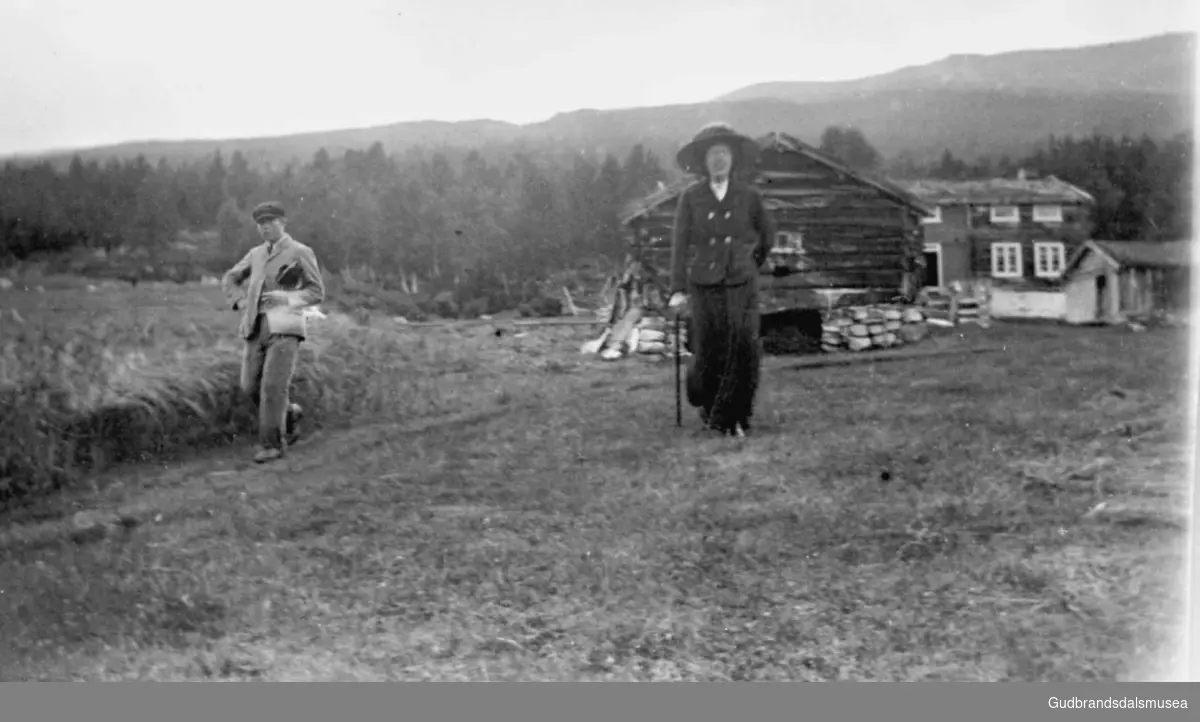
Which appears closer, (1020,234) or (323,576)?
(323,576)

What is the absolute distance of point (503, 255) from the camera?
296 cm

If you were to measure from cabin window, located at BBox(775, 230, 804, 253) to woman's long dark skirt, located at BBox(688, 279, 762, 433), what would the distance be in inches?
6.0

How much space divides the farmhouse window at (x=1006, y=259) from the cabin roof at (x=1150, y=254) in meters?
0.22

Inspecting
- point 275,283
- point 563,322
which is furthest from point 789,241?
point 275,283

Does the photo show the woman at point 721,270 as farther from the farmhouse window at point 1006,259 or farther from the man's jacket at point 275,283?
the man's jacket at point 275,283

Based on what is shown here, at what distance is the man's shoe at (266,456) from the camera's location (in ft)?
9.24

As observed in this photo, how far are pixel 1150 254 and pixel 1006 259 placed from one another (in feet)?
1.29

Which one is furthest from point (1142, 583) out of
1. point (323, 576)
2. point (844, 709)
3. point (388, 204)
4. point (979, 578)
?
point (388, 204)

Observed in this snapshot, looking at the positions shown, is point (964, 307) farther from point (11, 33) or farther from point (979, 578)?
point (11, 33)

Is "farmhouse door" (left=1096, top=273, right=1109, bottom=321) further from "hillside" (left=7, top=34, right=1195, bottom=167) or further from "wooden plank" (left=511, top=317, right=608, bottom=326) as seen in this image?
"wooden plank" (left=511, top=317, right=608, bottom=326)

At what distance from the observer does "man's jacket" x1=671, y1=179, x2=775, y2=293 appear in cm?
285

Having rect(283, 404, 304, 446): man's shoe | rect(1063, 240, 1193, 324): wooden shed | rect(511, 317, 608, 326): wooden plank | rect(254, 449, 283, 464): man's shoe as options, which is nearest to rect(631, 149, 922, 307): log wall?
rect(511, 317, 608, 326): wooden plank

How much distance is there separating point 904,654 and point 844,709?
0.79 ft

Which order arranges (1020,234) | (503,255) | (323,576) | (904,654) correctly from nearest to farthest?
1. (904,654)
2. (323,576)
3. (1020,234)
4. (503,255)
